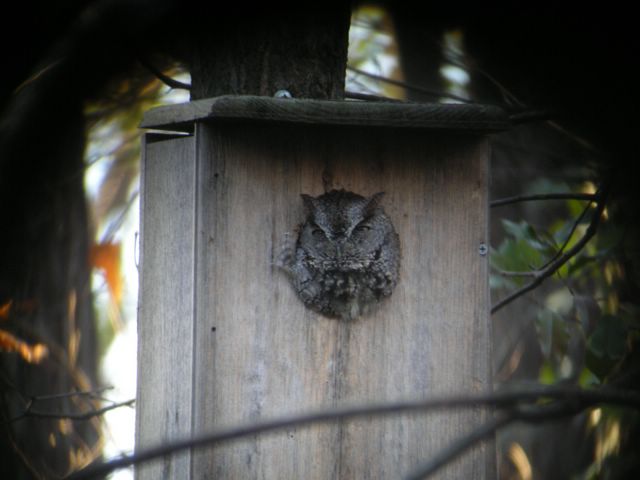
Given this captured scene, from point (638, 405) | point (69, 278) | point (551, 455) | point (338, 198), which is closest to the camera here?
point (638, 405)

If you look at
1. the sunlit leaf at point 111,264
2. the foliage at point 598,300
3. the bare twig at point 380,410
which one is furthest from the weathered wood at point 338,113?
the sunlit leaf at point 111,264

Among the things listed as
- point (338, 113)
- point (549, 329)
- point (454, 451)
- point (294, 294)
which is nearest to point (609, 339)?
point (549, 329)

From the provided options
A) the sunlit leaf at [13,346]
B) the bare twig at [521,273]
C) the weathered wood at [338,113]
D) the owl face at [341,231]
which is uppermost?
the weathered wood at [338,113]

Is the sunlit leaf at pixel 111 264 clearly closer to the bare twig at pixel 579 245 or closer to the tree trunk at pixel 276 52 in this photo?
the tree trunk at pixel 276 52

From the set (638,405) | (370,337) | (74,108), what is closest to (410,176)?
(370,337)

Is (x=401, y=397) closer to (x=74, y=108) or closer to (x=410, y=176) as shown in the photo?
(x=410, y=176)

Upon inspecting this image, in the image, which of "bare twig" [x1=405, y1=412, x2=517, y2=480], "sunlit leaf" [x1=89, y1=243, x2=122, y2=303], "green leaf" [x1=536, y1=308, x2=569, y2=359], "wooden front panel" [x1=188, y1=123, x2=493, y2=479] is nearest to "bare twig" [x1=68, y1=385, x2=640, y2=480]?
"bare twig" [x1=405, y1=412, x2=517, y2=480]

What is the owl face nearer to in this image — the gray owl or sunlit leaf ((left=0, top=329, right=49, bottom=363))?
the gray owl

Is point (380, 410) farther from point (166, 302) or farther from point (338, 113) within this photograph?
point (166, 302)
